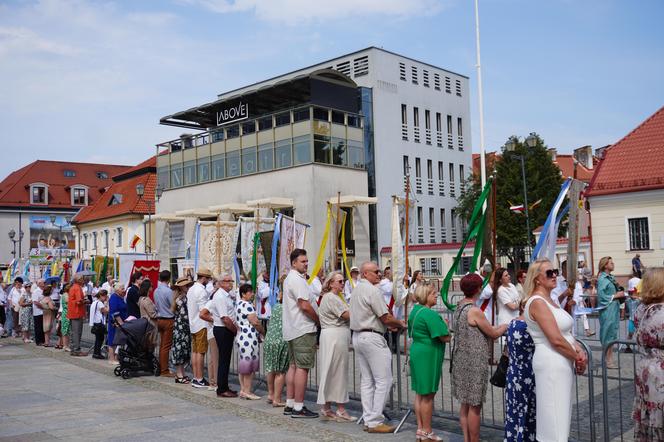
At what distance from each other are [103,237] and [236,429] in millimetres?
61369

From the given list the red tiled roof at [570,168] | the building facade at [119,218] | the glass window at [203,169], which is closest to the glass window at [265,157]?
the glass window at [203,169]

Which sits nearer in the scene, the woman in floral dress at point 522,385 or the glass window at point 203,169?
the woman in floral dress at point 522,385

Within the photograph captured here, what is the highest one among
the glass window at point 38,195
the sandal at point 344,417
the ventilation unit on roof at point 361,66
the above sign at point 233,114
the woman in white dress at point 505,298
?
the ventilation unit on roof at point 361,66

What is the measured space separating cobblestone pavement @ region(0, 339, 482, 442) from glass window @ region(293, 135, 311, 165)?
92.0 feet

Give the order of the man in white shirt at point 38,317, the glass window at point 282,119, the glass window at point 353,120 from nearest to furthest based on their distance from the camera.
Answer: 1. the man in white shirt at point 38,317
2. the glass window at point 282,119
3. the glass window at point 353,120

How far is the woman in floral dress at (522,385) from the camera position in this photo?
6.27 meters

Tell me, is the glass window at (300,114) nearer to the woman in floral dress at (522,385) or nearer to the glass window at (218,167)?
the glass window at (218,167)

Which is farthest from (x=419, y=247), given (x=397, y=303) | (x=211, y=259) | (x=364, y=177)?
(x=397, y=303)

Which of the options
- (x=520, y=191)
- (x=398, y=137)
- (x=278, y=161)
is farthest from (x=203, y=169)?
(x=520, y=191)

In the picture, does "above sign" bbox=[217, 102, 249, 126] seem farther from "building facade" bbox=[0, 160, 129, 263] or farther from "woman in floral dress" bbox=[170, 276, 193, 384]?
"woman in floral dress" bbox=[170, 276, 193, 384]

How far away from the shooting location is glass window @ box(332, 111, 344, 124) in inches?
1679

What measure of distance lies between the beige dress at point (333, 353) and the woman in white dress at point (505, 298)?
132 inches

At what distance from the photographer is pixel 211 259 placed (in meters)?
19.1

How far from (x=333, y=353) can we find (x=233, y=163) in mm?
38514
